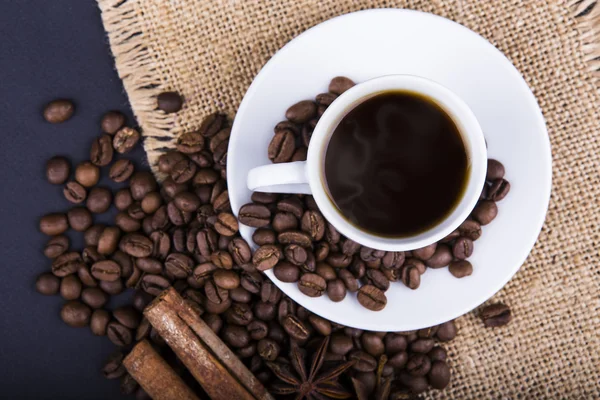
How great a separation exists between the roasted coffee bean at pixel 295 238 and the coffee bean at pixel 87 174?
29.2 inches

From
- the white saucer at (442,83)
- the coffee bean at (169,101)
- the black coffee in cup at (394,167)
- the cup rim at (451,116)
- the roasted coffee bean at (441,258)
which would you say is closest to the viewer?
the cup rim at (451,116)

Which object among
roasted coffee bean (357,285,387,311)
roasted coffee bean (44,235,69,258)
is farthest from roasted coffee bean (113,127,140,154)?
roasted coffee bean (357,285,387,311)

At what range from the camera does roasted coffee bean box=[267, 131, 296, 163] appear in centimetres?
160

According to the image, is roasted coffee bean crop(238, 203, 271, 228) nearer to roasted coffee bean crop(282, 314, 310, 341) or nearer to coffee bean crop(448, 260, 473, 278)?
roasted coffee bean crop(282, 314, 310, 341)

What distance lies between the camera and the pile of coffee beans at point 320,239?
160 cm

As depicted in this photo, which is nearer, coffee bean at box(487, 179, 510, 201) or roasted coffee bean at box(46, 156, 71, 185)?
coffee bean at box(487, 179, 510, 201)

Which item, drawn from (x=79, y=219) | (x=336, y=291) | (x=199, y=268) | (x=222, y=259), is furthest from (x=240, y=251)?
(x=79, y=219)

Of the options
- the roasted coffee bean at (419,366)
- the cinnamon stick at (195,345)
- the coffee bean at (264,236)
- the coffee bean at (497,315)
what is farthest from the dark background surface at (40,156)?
the coffee bean at (497,315)

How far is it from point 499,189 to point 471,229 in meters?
0.14

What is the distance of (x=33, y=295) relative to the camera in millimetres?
1968

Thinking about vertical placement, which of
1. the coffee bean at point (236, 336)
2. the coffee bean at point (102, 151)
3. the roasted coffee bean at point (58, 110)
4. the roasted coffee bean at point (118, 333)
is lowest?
the coffee bean at point (236, 336)

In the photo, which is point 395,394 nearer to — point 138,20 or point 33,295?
point 33,295

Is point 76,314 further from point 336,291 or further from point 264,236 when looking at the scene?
point 336,291

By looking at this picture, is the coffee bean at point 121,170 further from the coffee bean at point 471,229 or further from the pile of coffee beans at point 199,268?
the coffee bean at point 471,229
